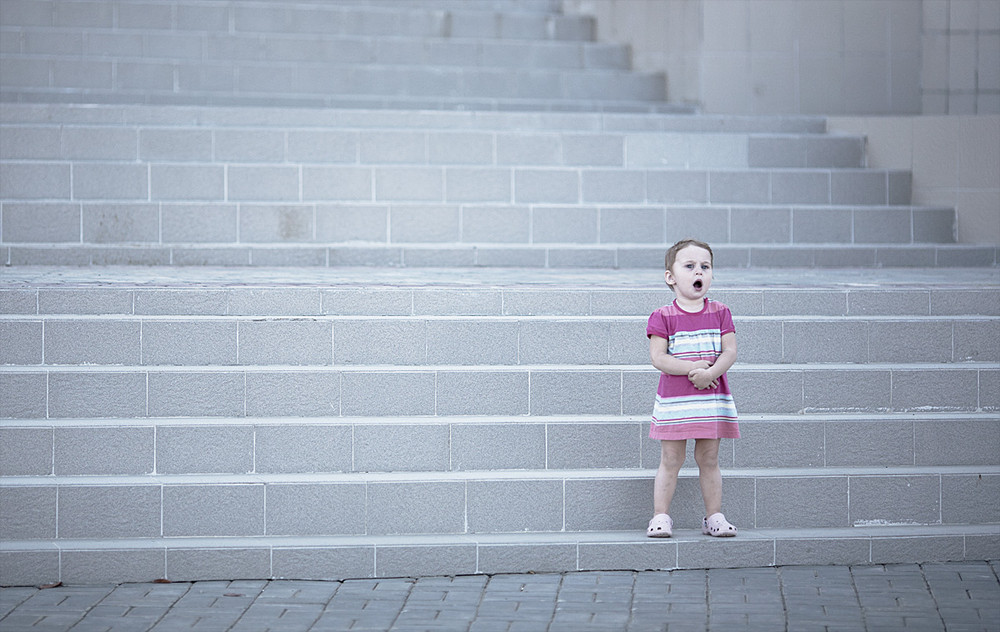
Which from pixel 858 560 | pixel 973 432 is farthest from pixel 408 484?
pixel 973 432

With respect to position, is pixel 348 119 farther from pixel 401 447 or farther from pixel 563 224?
pixel 401 447

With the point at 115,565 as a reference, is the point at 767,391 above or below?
above

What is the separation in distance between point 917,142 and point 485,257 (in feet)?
11.8

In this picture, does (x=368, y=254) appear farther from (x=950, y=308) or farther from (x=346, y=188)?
(x=950, y=308)

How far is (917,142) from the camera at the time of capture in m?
10.0

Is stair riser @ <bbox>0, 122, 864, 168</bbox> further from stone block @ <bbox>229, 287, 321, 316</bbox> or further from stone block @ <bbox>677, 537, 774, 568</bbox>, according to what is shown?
stone block @ <bbox>677, 537, 774, 568</bbox>

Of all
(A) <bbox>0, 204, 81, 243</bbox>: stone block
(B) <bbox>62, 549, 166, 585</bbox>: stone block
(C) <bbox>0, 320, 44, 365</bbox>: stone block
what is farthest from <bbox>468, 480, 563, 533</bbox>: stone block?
(A) <bbox>0, 204, 81, 243</bbox>: stone block

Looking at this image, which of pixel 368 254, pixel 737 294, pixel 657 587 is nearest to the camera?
pixel 657 587

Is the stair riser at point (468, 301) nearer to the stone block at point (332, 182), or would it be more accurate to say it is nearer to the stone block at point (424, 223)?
the stone block at point (424, 223)

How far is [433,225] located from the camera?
9.13 metres

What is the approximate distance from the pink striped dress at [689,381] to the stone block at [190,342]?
82.2 inches

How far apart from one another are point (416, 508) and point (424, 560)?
28 cm

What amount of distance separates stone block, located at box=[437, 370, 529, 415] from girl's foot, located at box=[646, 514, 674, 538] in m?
0.89

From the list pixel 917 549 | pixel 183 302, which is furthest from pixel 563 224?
pixel 917 549
